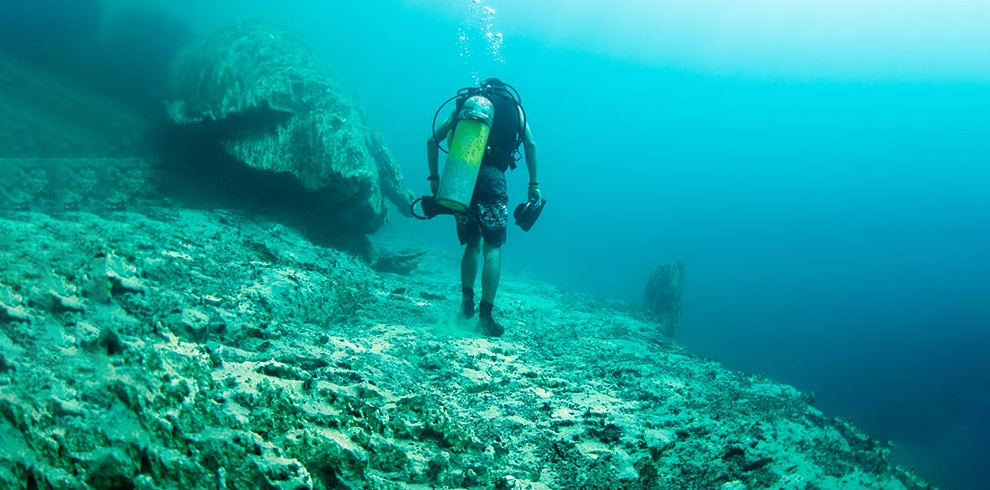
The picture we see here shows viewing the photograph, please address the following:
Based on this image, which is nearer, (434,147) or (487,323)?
(487,323)

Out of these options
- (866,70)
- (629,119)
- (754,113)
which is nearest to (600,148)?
(629,119)

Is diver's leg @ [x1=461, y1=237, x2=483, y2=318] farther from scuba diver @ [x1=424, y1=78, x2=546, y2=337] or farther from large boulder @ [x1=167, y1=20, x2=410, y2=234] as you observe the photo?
large boulder @ [x1=167, y1=20, x2=410, y2=234]

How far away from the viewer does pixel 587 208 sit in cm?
14038

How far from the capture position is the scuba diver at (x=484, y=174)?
3943 millimetres

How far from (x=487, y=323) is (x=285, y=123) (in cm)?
473

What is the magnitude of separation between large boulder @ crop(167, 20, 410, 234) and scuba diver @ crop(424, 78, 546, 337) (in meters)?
2.57

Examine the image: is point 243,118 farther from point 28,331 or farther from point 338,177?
point 28,331

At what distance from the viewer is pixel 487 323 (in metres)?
4.18

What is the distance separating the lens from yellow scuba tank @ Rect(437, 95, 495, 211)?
389cm

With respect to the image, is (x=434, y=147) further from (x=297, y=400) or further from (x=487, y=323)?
(x=297, y=400)

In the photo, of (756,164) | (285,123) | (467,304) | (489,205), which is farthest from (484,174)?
(756,164)

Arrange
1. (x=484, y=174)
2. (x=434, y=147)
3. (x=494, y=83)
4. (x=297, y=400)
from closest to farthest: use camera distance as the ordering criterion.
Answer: (x=297, y=400) → (x=484, y=174) → (x=494, y=83) → (x=434, y=147)

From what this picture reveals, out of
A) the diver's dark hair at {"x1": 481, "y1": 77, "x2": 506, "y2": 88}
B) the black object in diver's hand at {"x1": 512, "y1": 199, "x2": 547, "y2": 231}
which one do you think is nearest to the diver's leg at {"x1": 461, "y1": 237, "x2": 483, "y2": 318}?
the black object in diver's hand at {"x1": 512, "y1": 199, "x2": 547, "y2": 231}

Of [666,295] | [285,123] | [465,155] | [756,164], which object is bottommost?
[465,155]
